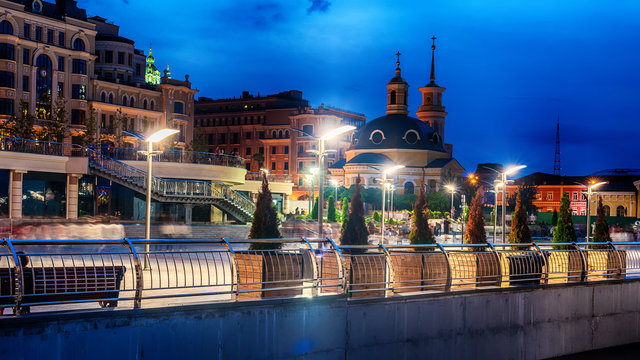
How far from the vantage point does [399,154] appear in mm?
119125

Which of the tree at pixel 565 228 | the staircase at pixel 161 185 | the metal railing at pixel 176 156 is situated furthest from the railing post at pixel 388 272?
the metal railing at pixel 176 156

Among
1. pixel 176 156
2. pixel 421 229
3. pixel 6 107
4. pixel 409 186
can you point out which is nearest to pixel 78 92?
pixel 6 107

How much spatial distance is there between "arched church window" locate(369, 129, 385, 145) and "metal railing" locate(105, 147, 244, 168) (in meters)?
67.5

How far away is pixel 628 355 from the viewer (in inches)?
766

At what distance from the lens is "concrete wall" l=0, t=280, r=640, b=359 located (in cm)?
1062

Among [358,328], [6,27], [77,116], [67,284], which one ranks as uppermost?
[6,27]

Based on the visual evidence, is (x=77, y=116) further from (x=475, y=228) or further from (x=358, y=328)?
(x=358, y=328)

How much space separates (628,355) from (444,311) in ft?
23.2

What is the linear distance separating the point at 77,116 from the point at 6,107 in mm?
8391

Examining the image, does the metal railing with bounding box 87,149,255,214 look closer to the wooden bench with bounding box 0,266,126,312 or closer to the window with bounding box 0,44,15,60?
the window with bounding box 0,44,15,60

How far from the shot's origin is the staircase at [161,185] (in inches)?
1806

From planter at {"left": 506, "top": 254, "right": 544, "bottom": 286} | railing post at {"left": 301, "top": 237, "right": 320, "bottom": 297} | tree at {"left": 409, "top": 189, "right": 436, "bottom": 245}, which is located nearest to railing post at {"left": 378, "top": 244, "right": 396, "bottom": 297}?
railing post at {"left": 301, "top": 237, "right": 320, "bottom": 297}

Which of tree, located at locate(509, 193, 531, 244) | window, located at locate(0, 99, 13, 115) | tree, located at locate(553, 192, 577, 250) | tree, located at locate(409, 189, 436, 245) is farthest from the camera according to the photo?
window, located at locate(0, 99, 13, 115)

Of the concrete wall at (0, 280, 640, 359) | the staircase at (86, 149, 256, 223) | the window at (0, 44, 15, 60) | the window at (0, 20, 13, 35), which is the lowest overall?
the concrete wall at (0, 280, 640, 359)
